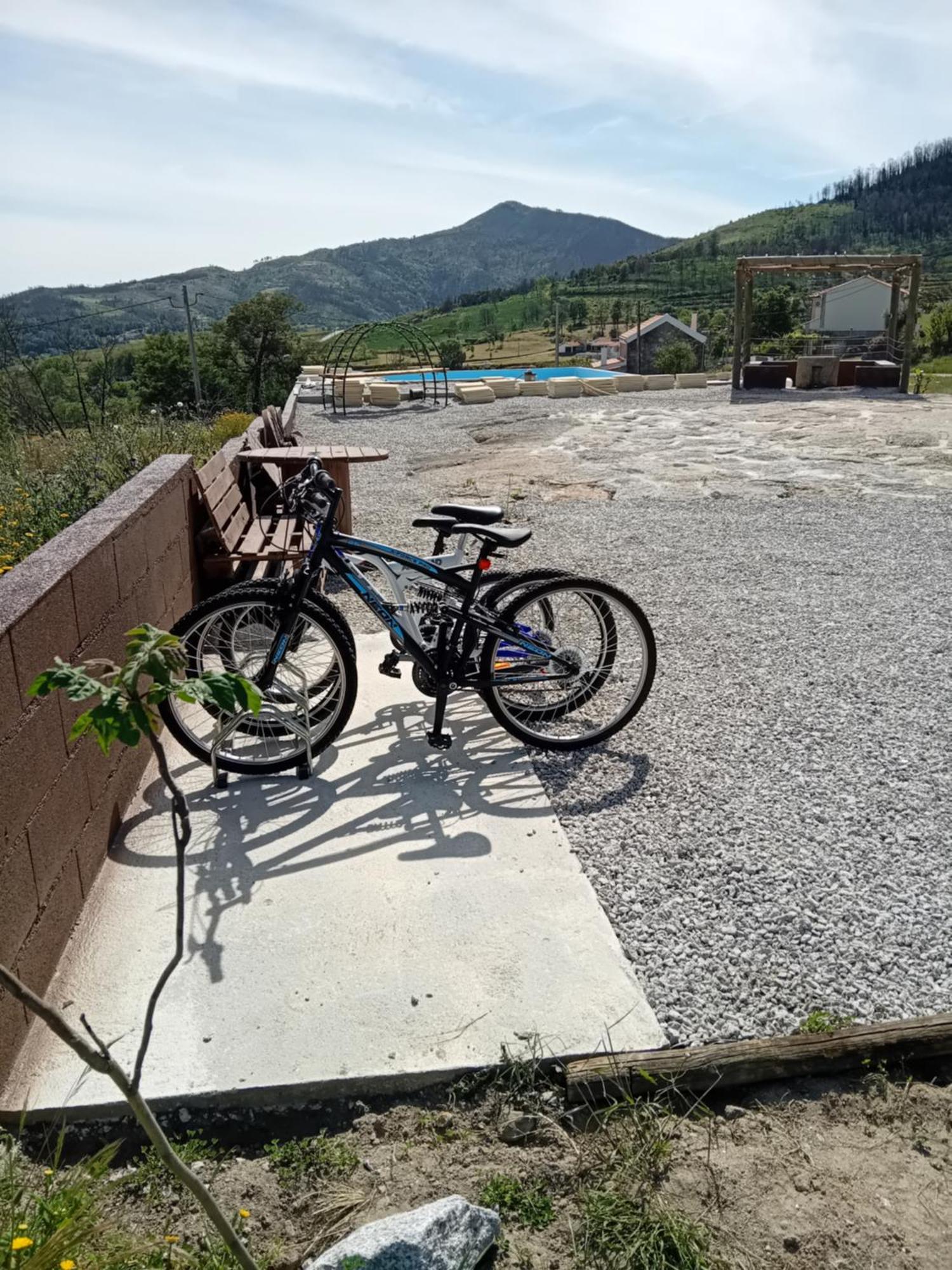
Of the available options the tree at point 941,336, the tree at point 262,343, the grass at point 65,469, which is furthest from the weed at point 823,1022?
the tree at point 941,336

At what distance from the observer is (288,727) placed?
3789 millimetres

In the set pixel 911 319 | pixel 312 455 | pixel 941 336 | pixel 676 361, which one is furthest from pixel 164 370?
pixel 312 455

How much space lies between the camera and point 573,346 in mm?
71625

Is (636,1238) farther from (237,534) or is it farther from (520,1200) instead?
(237,534)

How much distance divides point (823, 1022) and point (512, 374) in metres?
29.8

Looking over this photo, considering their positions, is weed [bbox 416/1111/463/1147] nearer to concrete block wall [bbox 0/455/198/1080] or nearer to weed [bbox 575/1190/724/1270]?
weed [bbox 575/1190/724/1270]

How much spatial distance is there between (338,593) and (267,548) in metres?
1.05

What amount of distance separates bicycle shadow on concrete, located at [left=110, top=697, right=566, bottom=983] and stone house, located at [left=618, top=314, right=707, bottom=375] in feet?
176

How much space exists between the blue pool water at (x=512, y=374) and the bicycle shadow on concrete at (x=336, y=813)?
2434cm

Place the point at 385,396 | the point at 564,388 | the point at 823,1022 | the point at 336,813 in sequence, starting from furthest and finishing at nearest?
the point at 564,388 → the point at 385,396 → the point at 336,813 → the point at 823,1022

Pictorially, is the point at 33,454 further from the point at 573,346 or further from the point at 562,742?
the point at 573,346

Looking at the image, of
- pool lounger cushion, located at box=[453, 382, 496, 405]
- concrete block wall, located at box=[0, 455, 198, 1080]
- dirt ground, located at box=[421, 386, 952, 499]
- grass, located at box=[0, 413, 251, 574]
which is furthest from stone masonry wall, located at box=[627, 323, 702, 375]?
concrete block wall, located at box=[0, 455, 198, 1080]

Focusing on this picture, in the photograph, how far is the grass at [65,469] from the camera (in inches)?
211

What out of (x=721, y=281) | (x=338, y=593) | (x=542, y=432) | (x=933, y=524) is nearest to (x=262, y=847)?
(x=338, y=593)
